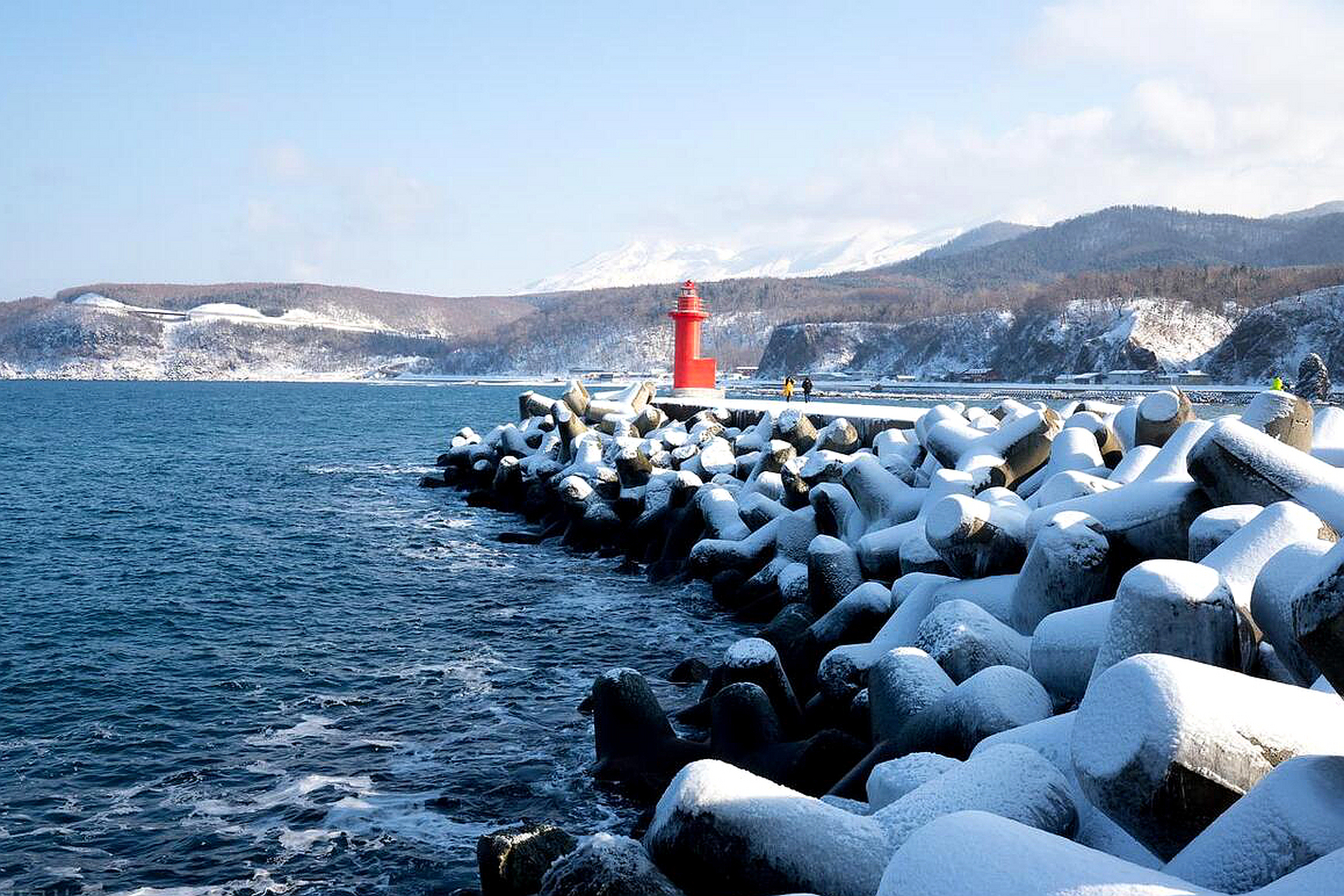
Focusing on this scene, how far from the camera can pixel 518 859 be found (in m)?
5.29

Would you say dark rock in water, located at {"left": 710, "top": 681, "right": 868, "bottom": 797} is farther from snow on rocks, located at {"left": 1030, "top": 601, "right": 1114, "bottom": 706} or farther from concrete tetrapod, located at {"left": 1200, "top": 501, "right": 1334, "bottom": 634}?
concrete tetrapod, located at {"left": 1200, "top": 501, "right": 1334, "bottom": 634}

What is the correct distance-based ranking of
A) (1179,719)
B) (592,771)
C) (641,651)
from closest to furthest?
(1179,719), (592,771), (641,651)

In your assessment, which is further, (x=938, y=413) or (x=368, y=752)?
(x=938, y=413)

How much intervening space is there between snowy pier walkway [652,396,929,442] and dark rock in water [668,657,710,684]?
23.9 ft

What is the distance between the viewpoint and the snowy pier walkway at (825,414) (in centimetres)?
1708

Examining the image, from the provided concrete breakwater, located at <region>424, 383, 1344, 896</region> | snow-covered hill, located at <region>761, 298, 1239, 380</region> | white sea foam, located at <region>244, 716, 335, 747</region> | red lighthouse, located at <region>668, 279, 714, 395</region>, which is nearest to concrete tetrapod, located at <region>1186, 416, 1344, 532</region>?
concrete breakwater, located at <region>424, 383, 1344, 896</region>

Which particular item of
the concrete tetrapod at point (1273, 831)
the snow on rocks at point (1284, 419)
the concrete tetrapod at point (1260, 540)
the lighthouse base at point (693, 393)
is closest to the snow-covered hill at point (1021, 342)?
the lighthouse base at point (693, 393)

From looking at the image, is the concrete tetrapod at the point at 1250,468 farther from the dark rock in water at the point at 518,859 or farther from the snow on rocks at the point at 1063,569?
the dark rock in water at the point at 518,859

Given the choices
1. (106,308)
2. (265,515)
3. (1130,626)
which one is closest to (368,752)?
(1130,626)

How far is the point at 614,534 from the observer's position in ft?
52.7

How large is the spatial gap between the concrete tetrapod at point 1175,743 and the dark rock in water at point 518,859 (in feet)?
9.47

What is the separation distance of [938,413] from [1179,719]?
10.3m

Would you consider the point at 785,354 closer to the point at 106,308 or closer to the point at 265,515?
the point at 265,515

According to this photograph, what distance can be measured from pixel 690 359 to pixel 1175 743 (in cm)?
2828
